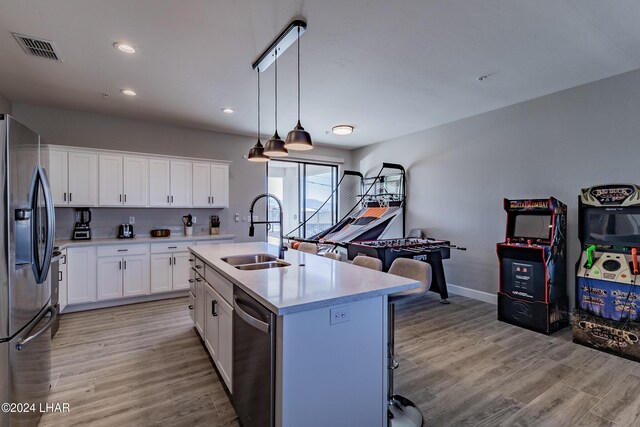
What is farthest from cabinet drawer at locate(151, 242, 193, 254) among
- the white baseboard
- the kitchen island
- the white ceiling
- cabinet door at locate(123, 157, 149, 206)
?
the white baseboard

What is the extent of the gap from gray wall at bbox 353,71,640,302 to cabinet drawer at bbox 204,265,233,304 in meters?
3.97

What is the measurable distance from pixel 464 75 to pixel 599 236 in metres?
2.25

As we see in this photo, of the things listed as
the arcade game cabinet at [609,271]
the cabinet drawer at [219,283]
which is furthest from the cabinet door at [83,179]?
the arcade game cabinet at [609,271]

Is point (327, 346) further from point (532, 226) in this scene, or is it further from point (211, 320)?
point (532, 226)

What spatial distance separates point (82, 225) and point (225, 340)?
3.77 m

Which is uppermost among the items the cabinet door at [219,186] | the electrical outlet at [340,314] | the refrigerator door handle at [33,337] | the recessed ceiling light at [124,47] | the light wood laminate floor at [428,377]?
the recessed ceiling light at [124,47]

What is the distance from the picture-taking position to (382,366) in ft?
5.90

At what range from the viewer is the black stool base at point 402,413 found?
6.65ft

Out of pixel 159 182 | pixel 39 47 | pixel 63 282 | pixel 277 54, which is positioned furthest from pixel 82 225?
pixel 277 54

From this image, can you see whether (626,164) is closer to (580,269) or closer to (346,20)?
(580,269)

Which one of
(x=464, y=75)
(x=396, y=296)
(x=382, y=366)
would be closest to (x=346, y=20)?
(x=464, y=75)

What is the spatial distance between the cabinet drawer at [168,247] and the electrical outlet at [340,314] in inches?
156

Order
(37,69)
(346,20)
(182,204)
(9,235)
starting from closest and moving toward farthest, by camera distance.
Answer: (9,235), (346,20), (37,69), (182,204)

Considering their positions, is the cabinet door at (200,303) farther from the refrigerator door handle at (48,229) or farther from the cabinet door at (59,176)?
the cabinet door at (59,176)
